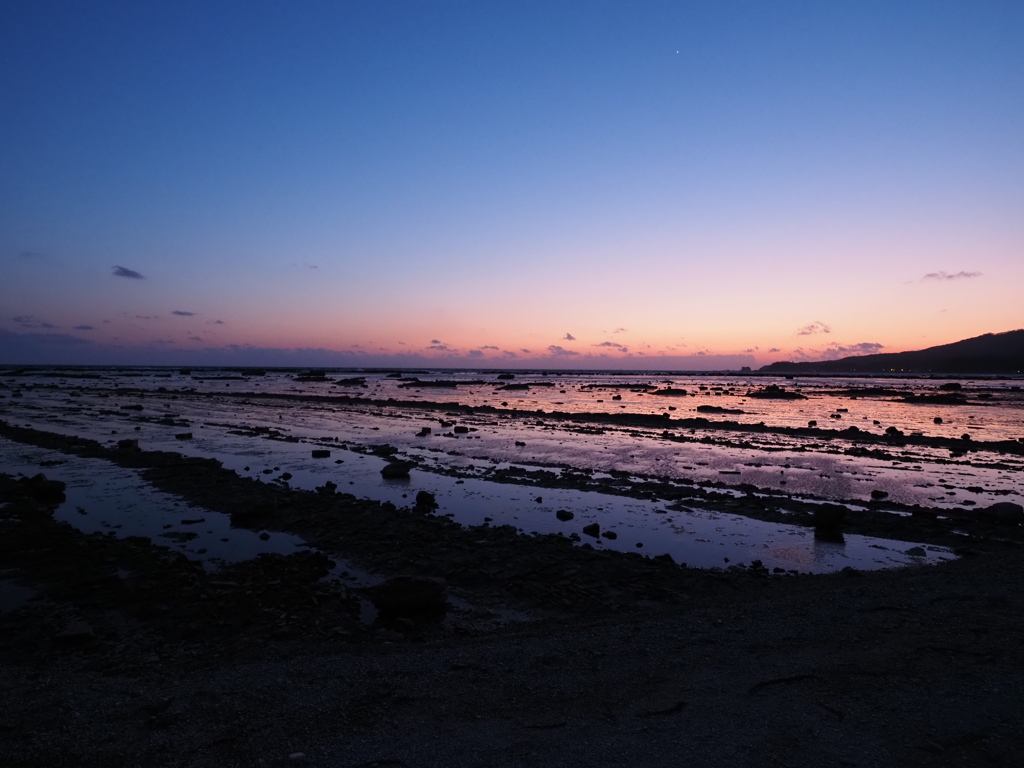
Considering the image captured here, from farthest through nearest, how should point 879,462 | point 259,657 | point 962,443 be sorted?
point 962,443, point 879,462, point 259,657

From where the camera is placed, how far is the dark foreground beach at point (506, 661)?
562 centimetres

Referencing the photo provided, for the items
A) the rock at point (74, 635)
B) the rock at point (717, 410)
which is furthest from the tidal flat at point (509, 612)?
the rock at point (717, 410)

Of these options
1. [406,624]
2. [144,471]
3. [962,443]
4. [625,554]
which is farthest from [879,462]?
[144,471]

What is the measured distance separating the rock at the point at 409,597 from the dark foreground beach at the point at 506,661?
1.5 inches

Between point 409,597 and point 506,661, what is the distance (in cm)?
262

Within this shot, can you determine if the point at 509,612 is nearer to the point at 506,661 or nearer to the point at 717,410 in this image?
the point at 506,661

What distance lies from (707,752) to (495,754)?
1.98 m

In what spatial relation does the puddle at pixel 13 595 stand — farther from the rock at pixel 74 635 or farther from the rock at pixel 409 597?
the rock at pixel 409 597

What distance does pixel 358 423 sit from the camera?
4125 centimetres

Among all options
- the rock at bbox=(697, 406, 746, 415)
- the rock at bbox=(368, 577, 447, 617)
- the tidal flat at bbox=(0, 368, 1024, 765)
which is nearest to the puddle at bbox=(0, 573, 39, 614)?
the tidal flat at bbox=(0, 368, 1024, 765)

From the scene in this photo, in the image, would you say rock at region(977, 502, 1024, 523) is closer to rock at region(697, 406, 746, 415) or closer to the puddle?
the puddle

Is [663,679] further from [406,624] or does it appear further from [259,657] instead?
[259,657]

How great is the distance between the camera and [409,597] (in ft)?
31.5

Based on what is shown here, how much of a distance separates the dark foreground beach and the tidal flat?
4 centimetres
